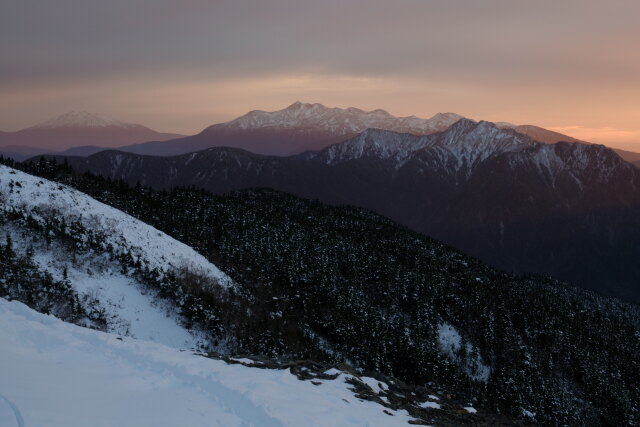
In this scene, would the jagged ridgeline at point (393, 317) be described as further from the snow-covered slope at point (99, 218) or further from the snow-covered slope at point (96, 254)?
the snow-covered slope at point (99, 218)

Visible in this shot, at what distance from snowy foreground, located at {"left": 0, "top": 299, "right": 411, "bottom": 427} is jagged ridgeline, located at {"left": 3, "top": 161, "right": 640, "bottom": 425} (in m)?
23.9

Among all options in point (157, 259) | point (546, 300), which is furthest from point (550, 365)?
point (157, 259)

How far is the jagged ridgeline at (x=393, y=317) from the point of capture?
67812 mm

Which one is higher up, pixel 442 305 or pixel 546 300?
pixel 442 305

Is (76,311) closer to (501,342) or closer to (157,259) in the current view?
(157,259)

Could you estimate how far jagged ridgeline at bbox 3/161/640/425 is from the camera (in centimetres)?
6781

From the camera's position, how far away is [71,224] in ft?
153

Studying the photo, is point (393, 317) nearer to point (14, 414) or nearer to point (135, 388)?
point (135, 388)

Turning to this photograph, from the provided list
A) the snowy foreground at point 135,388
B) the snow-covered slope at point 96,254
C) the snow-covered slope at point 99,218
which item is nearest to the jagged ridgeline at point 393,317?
the snow-covered slope at point 96,254

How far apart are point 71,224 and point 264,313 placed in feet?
91.8

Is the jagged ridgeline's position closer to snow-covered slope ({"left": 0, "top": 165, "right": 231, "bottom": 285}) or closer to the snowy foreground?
snow-covered slope ({"left": 0, "top": 165, "right": 231, "bottom": 285})

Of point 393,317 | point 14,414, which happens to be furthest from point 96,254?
point 393,317

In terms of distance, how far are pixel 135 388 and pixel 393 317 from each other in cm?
8866

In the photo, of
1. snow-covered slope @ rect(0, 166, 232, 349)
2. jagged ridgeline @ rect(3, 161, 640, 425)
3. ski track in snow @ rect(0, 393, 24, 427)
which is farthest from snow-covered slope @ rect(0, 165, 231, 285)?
ski track in snow @ rect(0, 393, 24, 427)
